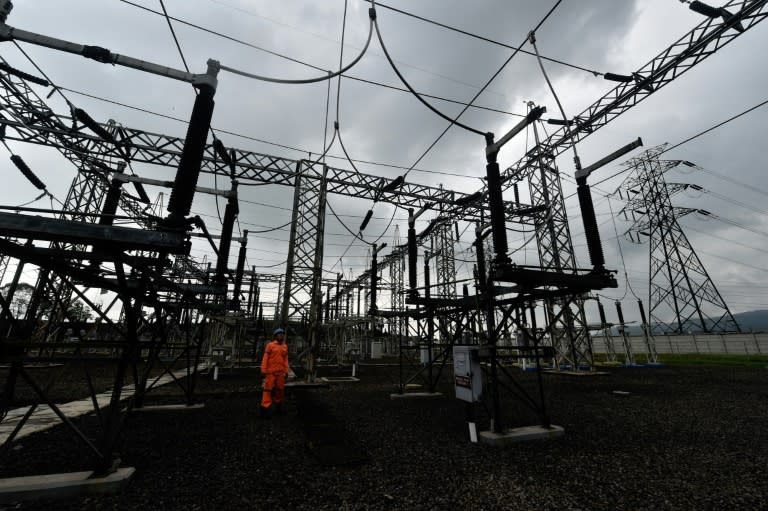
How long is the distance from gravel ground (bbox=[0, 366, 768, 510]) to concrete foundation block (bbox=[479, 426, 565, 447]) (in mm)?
166

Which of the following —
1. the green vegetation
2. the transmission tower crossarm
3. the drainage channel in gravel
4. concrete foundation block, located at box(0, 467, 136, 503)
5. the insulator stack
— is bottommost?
the drainage channel in gravel

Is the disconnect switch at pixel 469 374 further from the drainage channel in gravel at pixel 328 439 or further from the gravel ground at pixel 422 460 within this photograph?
the drainage channel in gravel at pixel 328 439

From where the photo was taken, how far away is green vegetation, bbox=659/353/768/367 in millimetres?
19900

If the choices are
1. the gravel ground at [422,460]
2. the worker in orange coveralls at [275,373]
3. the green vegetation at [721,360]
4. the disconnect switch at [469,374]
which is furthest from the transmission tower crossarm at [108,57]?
the green vegetation at [721,360]

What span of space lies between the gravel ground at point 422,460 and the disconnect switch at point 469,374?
0.76m

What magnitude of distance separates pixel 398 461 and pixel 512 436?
217 centimetres

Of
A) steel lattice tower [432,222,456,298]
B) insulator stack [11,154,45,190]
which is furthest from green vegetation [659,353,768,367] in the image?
insulator stack [11,154,45,190]

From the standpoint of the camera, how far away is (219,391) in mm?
10656

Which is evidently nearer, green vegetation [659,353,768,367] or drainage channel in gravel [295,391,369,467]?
drainage channel in gravel [295,391,369,467]

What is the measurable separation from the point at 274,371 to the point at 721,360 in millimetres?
31132

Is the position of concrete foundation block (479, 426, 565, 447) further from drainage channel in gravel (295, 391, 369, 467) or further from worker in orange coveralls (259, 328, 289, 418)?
worker in orange coveralls (259, 328, 289, 418)

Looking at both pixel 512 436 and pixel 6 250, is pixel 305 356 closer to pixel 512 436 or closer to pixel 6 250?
pixel 512 436

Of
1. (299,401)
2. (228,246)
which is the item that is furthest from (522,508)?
(228,246)

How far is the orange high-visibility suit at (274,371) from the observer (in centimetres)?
742
